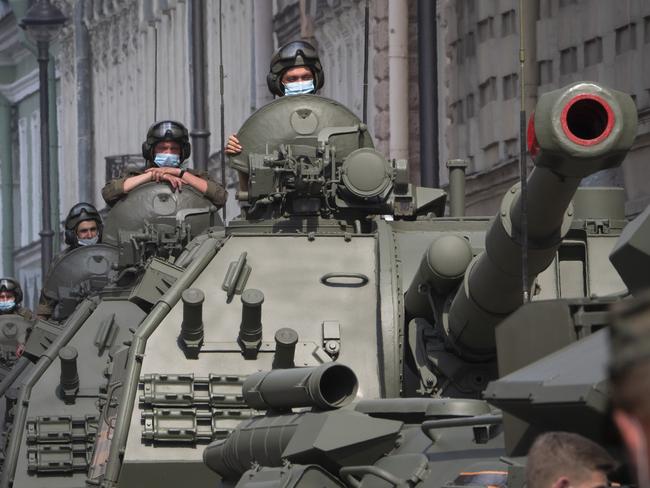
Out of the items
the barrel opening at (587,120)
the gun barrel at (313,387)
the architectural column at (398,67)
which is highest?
the architectural column at (398,67)

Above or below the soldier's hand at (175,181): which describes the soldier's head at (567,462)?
below

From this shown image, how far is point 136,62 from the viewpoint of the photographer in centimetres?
4675

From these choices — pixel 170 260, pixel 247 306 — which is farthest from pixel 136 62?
pixel 247 306

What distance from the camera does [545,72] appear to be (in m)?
27.3

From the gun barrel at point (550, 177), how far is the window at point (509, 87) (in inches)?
768

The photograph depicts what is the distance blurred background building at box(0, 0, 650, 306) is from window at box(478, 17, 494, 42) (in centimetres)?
3

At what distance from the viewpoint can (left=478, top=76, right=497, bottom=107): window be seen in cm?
2933

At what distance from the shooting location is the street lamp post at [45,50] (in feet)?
109

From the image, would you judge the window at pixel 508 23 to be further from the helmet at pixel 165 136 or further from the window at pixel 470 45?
the helmet at pixel 165 136

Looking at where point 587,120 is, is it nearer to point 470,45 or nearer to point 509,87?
point 509,87

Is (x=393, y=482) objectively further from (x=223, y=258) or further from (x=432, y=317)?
(x=223, y=258)

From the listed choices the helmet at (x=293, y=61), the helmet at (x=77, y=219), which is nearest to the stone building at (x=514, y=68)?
the helmet at (x=77, y=219)

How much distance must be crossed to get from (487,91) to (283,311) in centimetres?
1890

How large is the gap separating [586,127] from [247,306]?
4470 mm
